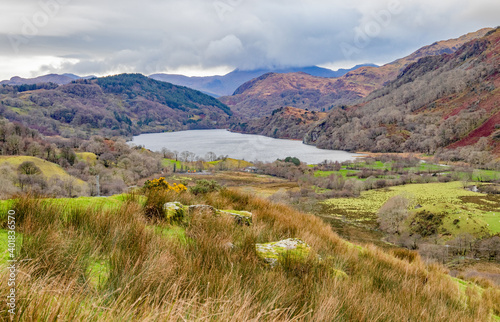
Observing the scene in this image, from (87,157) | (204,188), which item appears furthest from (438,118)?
(204,188)

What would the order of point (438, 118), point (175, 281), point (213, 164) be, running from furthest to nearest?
1. point (438, 118)
2. point (213, 164)
3. point (175, 281)

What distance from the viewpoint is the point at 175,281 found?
2531mm

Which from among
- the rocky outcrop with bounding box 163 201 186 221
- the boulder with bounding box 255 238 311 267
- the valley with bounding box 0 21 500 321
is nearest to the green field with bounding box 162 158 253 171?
the valley with bounding box 0 21 500 321

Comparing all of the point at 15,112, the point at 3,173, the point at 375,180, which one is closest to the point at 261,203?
the point at 3,173

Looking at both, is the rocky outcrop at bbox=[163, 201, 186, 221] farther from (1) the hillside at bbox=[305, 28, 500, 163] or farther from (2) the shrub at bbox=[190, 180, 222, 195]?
(1) the hillside at bbox=[305, 28, 500, 163]

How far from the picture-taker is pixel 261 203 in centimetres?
861

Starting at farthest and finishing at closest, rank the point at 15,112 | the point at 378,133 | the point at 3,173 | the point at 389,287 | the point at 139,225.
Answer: the point at 15,112 → the point at 378,133 → the point at 3,173 → the point at 389,287 → the point at 139,225

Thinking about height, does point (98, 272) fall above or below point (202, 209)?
above

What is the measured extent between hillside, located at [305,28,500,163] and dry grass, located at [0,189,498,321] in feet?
374

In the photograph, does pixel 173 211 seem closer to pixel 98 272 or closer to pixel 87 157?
pixel 98 272

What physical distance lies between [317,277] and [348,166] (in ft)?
336

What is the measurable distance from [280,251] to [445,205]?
49636 millimetres

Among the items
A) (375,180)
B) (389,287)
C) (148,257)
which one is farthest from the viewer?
(375,180)

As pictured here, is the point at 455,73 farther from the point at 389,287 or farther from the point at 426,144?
the point at 389,287
